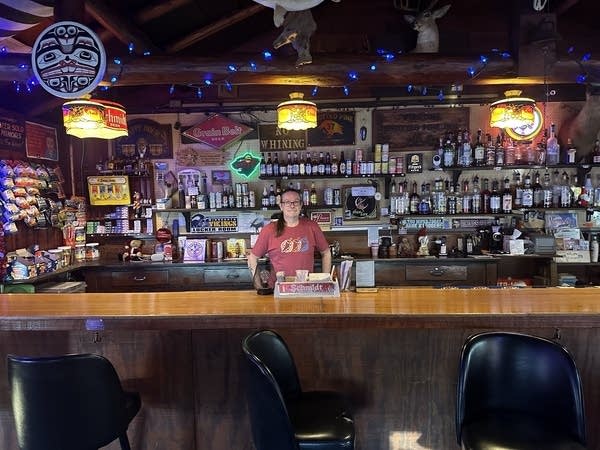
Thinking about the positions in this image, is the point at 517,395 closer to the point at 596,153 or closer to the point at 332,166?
the point at 332,166

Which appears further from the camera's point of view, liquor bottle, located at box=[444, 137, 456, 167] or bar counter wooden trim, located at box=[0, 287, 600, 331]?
liquor bottle, located at box=[444, 137, 456, 167]

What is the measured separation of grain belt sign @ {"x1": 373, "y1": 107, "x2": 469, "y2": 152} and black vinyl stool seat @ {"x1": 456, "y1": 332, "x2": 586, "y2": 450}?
12.6ft

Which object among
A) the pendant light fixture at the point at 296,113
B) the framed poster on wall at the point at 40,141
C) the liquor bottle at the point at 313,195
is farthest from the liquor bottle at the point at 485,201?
the framed poster on wall at the point at 40,141

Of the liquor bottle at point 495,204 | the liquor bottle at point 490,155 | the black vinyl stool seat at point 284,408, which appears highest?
the liquor bottle at point 490,155

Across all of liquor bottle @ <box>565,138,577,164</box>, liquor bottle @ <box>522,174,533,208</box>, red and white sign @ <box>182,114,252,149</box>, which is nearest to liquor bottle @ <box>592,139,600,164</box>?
liquor bottle @ <box>565,138,577,164</box>

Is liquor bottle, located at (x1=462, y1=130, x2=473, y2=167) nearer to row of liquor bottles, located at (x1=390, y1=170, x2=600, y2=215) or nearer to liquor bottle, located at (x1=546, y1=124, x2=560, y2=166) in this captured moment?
row of liquor bottles, located at (x1=390, y1=170, x2=600, y2=215)

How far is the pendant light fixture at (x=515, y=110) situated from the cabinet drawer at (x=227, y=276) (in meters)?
3.08

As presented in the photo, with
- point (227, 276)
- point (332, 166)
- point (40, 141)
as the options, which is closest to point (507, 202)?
point (332, 166)

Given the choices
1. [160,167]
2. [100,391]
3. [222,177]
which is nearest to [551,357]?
[100,391]

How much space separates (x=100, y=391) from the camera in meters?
1.68

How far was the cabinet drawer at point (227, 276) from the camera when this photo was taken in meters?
5.03

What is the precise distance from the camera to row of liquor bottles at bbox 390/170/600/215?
5008 mm

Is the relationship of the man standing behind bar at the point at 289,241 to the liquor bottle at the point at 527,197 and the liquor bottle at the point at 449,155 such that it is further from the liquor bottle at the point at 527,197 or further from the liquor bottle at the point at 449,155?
the liquor bottle at the point at 527,197

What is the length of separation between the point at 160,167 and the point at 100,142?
→ 80 centimetres
